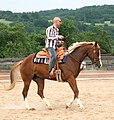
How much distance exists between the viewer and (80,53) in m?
10.6

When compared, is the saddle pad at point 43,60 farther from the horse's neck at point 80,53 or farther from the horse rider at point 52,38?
the horse's neck at point 80,53

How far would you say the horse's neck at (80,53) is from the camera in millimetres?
10487

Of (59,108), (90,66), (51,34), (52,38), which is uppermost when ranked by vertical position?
(51,34)

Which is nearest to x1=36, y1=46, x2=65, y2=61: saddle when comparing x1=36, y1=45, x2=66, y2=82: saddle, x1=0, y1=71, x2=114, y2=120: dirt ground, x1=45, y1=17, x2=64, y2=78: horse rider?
x1=36, y1=45, x2=66, y2=82: saddle

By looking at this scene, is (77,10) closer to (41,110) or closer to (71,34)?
(71,34)

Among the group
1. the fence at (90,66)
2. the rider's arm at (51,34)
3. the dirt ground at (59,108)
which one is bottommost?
the fence at (90,66)

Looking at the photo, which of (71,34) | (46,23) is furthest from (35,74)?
(46,23)

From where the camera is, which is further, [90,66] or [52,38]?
[90,66]

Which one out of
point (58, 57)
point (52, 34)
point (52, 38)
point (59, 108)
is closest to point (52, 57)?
point (58, 57)

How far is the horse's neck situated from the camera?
10.5 meters

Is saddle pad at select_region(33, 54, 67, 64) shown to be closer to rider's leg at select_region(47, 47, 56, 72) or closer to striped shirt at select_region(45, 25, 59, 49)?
rider's leg at select_region(47, 47, 56, 72)

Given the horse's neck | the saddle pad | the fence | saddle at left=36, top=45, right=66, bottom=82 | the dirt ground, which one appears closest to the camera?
the dirt ground

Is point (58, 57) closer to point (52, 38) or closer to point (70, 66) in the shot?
point (70, 66)

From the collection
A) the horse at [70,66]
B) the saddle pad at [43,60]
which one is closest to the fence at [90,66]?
the horse at [70,66]
